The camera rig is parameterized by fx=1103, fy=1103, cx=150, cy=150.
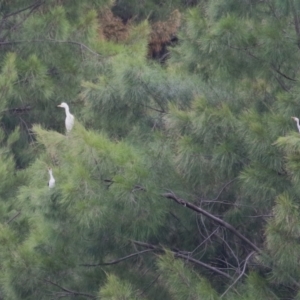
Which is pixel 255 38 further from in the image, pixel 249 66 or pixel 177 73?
pixel 177 73

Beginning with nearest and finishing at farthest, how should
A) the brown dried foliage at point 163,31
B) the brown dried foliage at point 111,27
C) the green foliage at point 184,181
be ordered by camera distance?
the green foliage at point 184,181
the brown dried foliage at point 111,27
the brown dried foliage at point 163,31

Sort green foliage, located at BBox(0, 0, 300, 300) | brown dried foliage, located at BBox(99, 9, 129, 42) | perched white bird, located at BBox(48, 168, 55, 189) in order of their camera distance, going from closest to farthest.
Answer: green foliage, located at BBox(0, 0, 300, 300), perched white bird, located at BBox(48, 168, 55, 189), brown dried foliage, located at BBox(99, 9, 129, 42)

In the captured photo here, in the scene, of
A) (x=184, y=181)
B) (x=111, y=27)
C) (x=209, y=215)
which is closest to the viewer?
(x=209, y=215)

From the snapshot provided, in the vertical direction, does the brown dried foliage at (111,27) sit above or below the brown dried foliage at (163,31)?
above

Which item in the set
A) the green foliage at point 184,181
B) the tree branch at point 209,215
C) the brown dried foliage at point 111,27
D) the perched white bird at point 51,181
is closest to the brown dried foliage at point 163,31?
the brown dried foliage at point 111,27

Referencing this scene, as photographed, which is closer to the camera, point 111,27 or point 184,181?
point 184,181

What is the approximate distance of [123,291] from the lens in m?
5.42

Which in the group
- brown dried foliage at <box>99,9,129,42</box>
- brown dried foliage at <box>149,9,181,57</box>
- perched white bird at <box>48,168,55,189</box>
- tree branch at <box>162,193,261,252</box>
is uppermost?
perched white bird at <box>48,168,55,189</box>

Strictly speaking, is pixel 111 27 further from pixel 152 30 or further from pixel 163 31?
pixel 163 31

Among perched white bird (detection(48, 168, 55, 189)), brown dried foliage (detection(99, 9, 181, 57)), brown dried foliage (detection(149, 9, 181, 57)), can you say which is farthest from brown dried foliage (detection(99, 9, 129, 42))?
perched white bird (detection(48, 168, 55, 189))

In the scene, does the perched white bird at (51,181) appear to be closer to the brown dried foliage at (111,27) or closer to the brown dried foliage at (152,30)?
the brown dried foliage at (152,30)

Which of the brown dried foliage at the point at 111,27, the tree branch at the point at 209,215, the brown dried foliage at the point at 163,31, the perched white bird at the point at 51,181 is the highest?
the perched white bird at the point at 51,181

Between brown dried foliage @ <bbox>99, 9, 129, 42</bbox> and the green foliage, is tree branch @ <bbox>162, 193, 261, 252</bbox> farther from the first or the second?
brown dried foliage @ <bbox>99, 9, 129, 42</bbox>

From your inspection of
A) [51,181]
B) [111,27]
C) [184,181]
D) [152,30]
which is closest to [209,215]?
[184,181]
